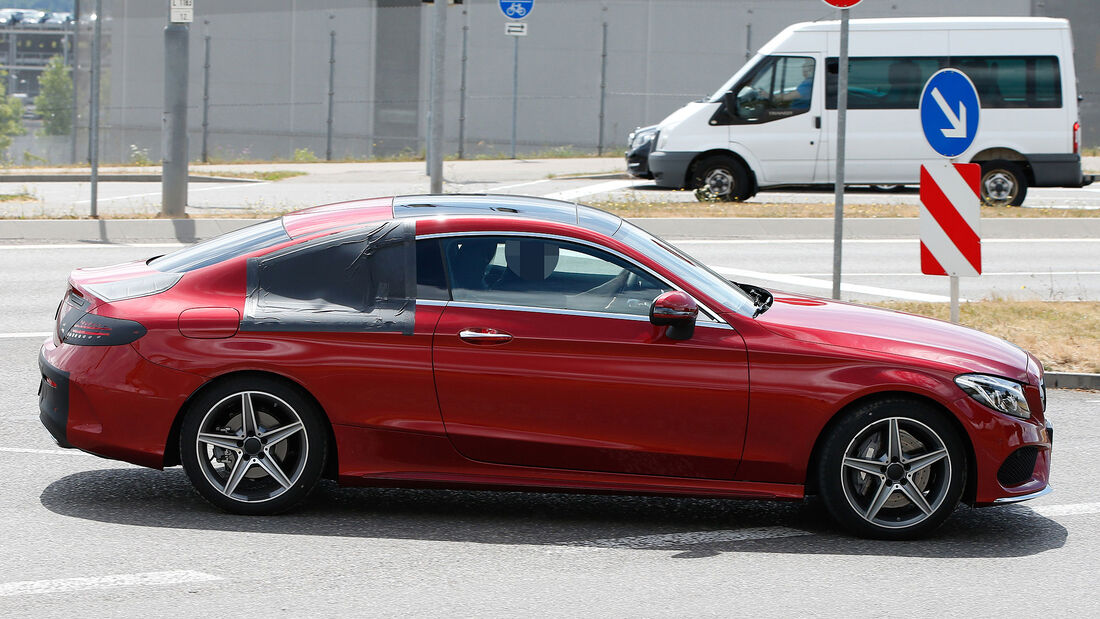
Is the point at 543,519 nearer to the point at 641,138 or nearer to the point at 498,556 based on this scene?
the point at 498,556

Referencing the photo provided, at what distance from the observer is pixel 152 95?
38312 millimetres

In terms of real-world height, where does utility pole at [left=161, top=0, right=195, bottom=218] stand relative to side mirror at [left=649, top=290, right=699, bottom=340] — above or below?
above

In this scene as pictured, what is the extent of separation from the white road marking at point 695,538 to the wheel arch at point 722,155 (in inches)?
606

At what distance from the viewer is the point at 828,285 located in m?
13.6

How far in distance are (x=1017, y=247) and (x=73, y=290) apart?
13366 millimetres

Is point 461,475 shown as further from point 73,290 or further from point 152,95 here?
point 152,95

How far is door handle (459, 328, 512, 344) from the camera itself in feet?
18.9

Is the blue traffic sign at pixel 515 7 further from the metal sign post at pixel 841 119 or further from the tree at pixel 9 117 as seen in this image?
the tree at pixel 9 117

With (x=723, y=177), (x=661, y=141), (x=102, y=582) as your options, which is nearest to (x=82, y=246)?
(x=661, y=141)

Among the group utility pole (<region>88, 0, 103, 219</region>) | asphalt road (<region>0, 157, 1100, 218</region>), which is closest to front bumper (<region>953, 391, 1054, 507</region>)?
utility pole (<region>88, 0, 103, 219</region>)

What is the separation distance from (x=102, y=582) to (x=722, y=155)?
668 inches

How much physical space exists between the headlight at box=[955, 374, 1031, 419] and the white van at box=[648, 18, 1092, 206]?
595 inches

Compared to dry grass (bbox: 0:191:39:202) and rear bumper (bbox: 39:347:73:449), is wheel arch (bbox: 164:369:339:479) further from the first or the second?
dry grass (bbox: 0:191:39:202)

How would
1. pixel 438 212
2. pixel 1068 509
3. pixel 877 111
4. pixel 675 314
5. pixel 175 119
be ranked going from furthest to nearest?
pixel 877 111 < pixel 175 119 < pixel 1068 509 < pixel 438 212 < pixel 675 314
